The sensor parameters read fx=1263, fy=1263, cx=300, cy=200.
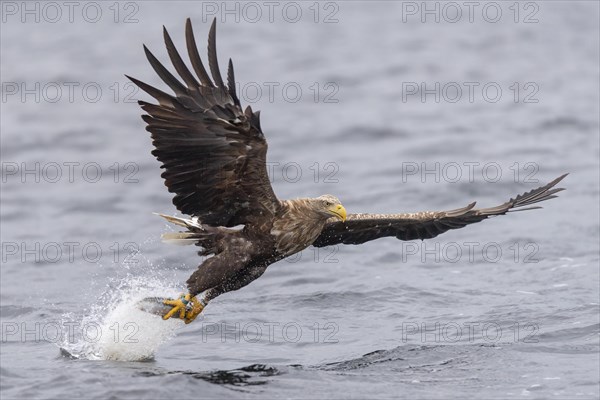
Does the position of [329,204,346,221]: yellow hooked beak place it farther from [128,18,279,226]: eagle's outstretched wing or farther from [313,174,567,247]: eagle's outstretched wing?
[313,174,567,247]: eagle's outstretched wing

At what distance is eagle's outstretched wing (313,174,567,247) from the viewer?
42.0ft

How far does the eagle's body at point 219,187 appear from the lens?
10.8 meters

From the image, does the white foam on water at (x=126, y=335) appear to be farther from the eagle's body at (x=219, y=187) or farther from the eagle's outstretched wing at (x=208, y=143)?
the eagle's outstretched wing at (x=208, y=143)

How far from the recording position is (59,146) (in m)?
23.0

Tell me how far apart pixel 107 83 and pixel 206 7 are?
6028 millimetres

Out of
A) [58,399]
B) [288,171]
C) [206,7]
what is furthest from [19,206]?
[206,7]

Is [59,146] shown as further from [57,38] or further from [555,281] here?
[555,281]

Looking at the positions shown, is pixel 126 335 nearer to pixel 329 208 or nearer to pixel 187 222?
pixel 187 222

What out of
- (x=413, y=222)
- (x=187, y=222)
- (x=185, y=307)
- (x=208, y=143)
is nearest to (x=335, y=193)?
(x=413, y=222)

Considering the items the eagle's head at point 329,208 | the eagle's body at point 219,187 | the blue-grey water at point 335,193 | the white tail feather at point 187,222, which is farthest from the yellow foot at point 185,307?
the eagle's head at point 329,208

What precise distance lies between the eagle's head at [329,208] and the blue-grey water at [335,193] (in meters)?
1.47

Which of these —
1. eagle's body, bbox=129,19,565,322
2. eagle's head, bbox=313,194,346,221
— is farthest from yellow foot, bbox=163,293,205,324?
eagle's head, bbox=313,194,346,221

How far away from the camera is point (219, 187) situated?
11.4m

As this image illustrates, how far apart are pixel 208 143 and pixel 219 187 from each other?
528 millimetres
